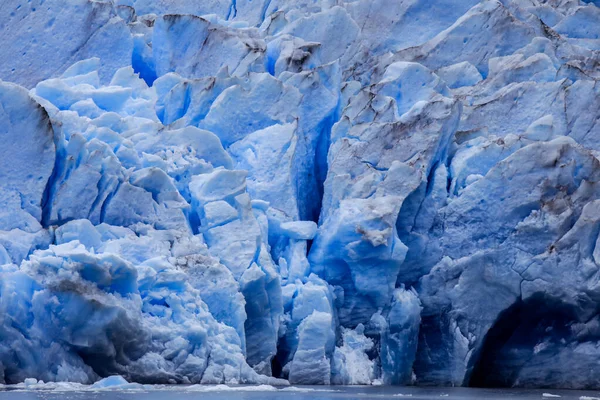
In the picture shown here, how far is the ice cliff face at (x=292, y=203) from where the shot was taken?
10883 millimetres

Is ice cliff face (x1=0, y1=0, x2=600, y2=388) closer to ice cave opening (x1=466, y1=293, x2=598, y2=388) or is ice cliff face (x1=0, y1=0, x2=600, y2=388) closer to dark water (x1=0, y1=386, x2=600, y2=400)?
ice cave opening (x1=466, y1=293, x2=598, y2=388)

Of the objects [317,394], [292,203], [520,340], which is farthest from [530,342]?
[317,394]

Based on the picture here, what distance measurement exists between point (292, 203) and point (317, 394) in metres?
3.43

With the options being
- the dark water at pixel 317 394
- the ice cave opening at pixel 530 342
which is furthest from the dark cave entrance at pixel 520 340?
the dark water at pixel 317 394

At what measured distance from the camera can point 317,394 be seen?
1004 centimetres

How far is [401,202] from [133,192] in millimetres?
2988

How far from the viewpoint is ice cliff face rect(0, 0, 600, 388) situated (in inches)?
428

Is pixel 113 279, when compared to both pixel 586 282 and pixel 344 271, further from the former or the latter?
pixel 586 282

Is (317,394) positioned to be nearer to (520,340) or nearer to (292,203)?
(292,203)

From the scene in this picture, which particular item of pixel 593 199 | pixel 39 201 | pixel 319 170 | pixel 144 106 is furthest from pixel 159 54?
pixel 593 199

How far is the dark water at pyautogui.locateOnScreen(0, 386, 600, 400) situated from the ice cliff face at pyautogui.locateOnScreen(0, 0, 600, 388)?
858mm

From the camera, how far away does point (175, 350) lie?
1081cm

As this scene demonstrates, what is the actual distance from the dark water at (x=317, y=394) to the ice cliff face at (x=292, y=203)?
2.82 ft

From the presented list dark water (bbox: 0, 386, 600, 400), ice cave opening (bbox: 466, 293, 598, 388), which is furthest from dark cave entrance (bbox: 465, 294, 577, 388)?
dark water (bbox: 0, 386, 600, 400)
